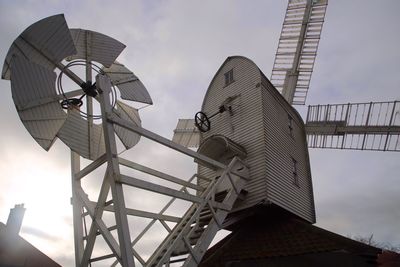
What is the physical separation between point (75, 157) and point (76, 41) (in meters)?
3.65

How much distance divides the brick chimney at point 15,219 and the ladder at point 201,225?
516 inches

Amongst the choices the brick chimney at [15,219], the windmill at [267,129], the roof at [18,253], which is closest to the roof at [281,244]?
the windmill at [267,129]

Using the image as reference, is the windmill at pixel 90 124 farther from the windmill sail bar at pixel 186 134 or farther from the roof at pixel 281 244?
the windmill sail bar at pixel 186 134

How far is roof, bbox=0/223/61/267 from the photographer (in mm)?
16897

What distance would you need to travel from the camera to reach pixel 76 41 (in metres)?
9.49

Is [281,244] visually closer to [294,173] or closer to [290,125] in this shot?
[294,173]

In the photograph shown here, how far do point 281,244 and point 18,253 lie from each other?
49.8ft

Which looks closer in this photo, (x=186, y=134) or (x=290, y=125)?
(x=290, y=125)

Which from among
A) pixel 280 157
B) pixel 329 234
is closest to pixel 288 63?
pixel 280 157

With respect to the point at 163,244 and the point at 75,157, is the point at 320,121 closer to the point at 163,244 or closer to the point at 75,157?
the point at 163,244

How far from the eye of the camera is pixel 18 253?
17547mm

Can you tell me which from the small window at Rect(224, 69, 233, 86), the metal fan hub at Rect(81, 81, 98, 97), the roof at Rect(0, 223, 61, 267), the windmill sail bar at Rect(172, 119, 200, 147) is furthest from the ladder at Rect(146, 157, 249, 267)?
the roof at Rect(0, 223, 61, 267)

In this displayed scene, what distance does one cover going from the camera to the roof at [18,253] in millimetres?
16897

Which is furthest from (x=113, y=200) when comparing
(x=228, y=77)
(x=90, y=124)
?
(x=228, y=77)
